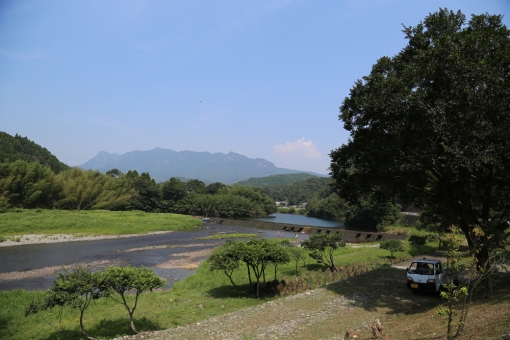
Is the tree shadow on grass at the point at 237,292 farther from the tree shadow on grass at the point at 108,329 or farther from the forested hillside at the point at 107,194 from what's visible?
the forested hillside at the point at 107,194

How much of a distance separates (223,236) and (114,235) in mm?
18235

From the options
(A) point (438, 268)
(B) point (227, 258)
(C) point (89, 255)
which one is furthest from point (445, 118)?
(C) point (89, 255)

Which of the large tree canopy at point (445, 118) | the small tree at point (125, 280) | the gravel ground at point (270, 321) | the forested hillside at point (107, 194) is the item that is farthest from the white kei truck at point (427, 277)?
the forested hillside at point (107, 194)

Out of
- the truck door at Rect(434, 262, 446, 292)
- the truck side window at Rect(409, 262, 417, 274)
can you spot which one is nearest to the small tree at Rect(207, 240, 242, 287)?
the truck side window at Rect(409, 262, 417, 274)

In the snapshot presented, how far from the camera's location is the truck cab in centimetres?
1731

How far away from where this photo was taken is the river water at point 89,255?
28891 mm

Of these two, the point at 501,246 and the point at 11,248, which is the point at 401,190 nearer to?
the point at 501,246

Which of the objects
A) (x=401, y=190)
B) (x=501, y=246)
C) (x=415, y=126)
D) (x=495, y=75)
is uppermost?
(x=495, y=75)

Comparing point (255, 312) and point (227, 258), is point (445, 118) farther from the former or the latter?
point (227, 258)

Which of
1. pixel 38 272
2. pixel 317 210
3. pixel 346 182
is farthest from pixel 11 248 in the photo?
pixel 317 210

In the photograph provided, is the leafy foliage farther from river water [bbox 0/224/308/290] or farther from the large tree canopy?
river water [bbox 0/224/308/290]

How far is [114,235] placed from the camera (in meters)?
58.1

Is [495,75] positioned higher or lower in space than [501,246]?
higher

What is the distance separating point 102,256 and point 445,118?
37950 mm
